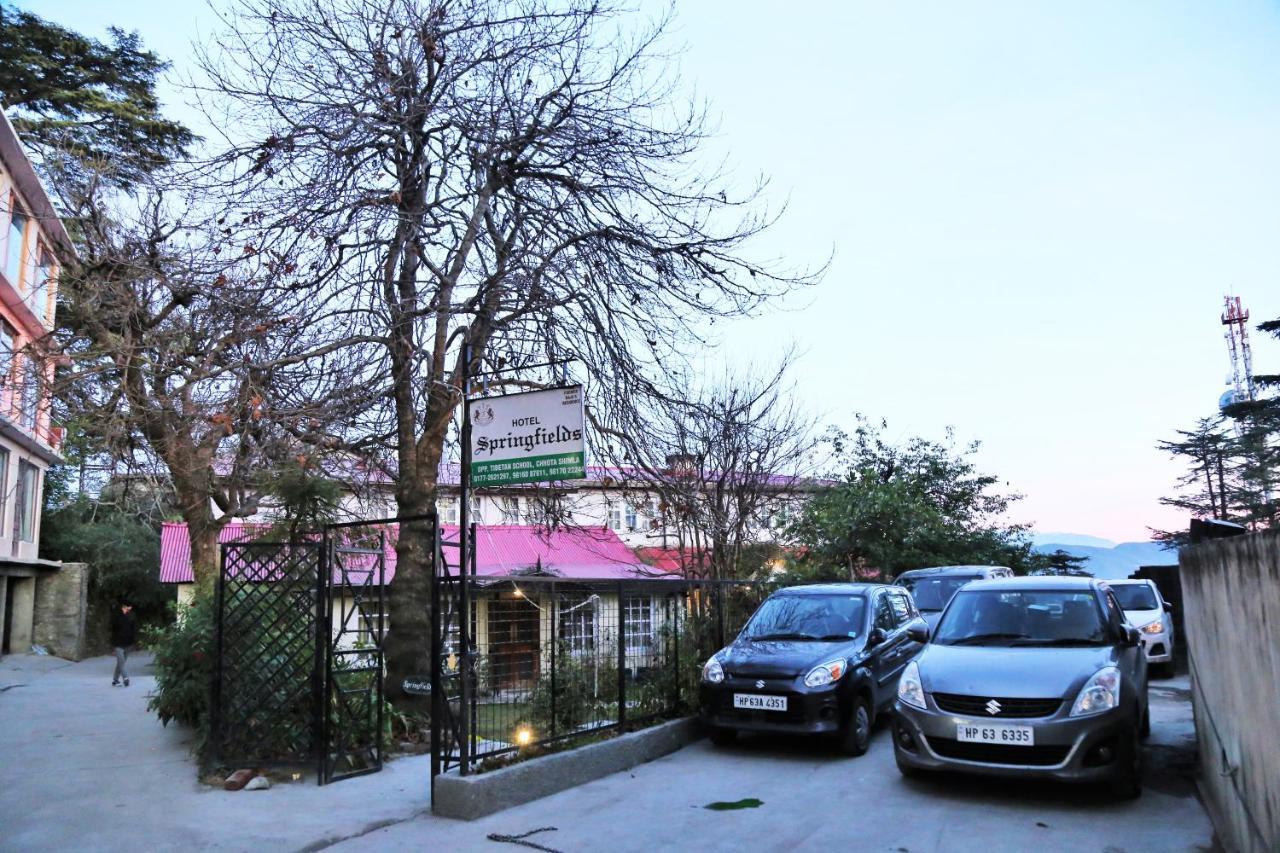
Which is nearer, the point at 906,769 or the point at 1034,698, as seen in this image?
the point at 1034,698

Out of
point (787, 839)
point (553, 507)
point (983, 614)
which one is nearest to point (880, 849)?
point (787, 839)

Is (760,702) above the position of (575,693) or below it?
below

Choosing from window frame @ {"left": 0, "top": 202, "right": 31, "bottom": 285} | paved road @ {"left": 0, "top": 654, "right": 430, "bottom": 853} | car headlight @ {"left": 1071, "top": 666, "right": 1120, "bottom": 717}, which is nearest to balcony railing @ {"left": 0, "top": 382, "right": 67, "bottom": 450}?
window frame @ {"left": 0, "top": 202, "right": 31, "bottom": 285}

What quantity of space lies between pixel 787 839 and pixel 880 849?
25.5 inches

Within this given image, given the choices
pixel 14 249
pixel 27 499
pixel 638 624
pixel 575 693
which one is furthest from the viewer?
pixel 27 499

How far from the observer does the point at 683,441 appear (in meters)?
10.8

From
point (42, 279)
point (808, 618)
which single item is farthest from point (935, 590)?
point (42, 279)

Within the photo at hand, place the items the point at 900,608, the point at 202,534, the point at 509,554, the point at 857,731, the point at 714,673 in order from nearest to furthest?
the point at 857,731 < the point at 714,673 < the point at 900,608 < the point at 202,534 < the point at 509,554

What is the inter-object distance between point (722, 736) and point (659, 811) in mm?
2619

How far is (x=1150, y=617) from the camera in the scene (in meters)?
15.2

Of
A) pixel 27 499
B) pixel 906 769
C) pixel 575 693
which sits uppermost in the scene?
pixel 27 499

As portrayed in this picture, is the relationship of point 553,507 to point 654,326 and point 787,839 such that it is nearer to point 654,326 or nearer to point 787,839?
point 654,326

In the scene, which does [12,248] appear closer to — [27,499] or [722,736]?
[27,499]

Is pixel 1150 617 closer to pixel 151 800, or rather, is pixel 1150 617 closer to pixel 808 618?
pixel 808 618
